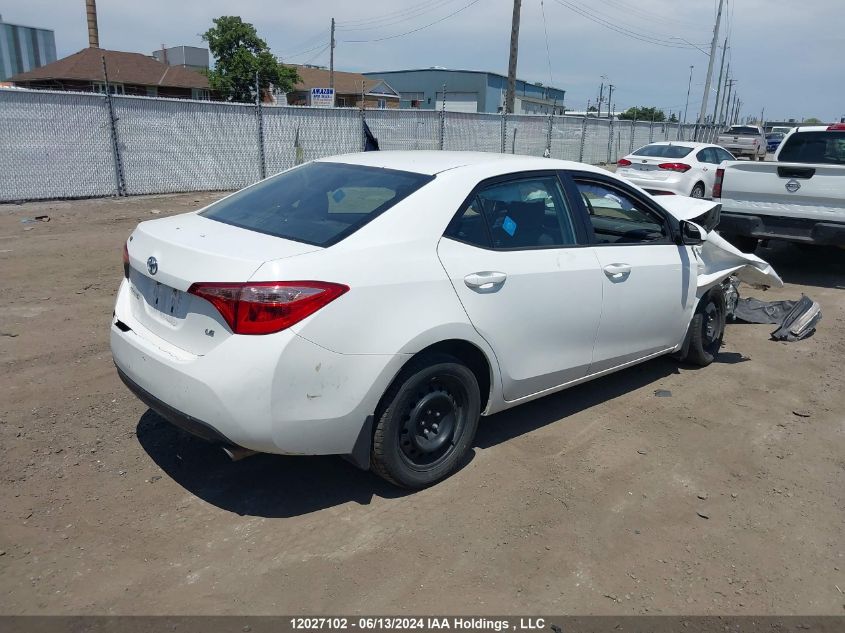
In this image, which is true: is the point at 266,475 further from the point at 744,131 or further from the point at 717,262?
the point at 744,131

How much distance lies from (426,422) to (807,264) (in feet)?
29.6

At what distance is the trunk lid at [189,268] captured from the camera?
2.95 m

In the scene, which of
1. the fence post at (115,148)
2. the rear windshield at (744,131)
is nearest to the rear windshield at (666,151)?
the fence post at (115,148)

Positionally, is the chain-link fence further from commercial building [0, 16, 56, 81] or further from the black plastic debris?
commercial building [0, 16, 56, 81]

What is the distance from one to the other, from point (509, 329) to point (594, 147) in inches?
1058

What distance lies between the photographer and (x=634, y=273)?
445cm

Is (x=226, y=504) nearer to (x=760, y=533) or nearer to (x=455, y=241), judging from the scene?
(x=455, y=241)

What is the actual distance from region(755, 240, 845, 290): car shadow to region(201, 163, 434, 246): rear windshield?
743 centimetres

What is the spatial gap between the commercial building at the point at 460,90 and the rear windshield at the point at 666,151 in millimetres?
57622

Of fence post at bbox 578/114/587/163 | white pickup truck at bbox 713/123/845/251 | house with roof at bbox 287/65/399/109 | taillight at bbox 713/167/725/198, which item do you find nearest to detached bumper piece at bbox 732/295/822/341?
white pickup truck at bbox 713/123/845/251

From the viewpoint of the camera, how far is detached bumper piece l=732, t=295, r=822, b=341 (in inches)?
259

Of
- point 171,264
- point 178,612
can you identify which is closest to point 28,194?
point 171,264

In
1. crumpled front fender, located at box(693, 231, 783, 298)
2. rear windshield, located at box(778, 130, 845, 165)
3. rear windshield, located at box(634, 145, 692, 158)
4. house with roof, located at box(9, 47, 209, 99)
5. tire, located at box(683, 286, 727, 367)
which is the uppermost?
house with roof, located at box(9, 47, 209, 99)
